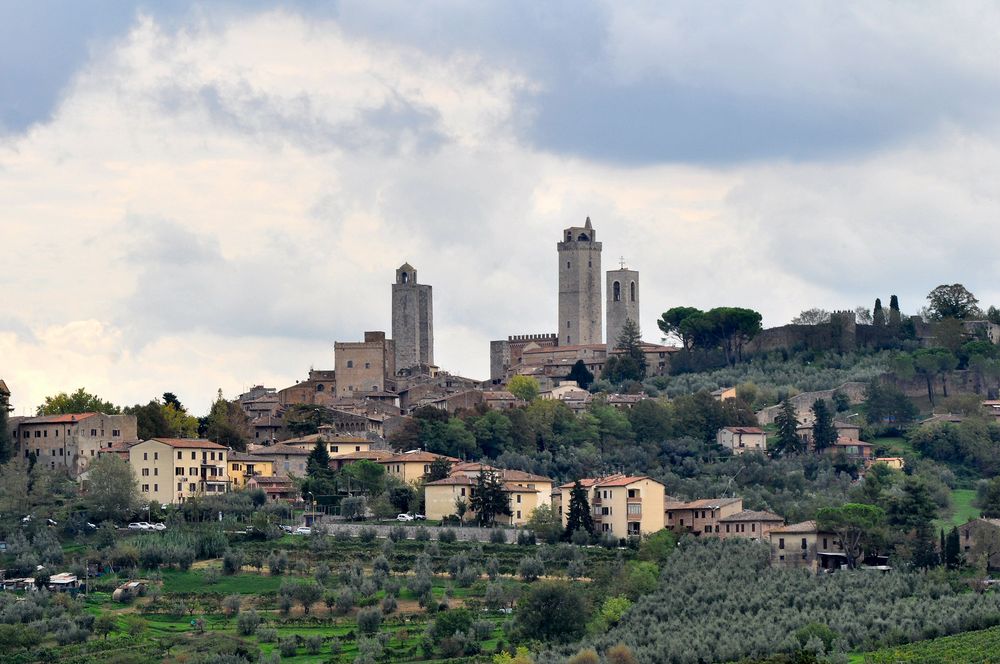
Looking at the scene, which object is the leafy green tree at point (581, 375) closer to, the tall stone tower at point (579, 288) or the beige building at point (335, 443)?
the tall stone tower at point (579, 288)

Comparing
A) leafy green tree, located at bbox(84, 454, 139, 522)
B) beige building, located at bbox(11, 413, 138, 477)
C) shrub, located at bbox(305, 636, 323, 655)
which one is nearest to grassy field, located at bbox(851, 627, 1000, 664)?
shrub, located at bbox(305, 636, 323, 655)

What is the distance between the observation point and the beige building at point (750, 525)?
253ft

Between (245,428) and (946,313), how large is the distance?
37.6 m

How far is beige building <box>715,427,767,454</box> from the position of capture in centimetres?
9712

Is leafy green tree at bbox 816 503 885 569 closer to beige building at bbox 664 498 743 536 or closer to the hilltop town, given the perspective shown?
the hilltop town

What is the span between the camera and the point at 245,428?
98.6 metres

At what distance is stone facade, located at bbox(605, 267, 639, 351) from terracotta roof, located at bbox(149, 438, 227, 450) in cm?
4212

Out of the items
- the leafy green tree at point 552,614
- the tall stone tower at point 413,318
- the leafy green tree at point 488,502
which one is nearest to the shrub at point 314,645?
the leafy green tree at point 552,614

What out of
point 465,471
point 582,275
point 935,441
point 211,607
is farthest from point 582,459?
point 582,275

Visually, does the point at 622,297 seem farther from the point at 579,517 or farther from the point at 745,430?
the point at 579,517

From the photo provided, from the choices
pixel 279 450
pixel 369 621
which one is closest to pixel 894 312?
pixel 279 450

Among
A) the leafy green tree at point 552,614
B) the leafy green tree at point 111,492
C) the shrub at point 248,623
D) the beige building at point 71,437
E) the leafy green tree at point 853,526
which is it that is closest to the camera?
the leafy green tree at point 552,614

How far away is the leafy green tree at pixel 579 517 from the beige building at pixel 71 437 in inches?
774

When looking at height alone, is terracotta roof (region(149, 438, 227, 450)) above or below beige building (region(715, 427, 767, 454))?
below
